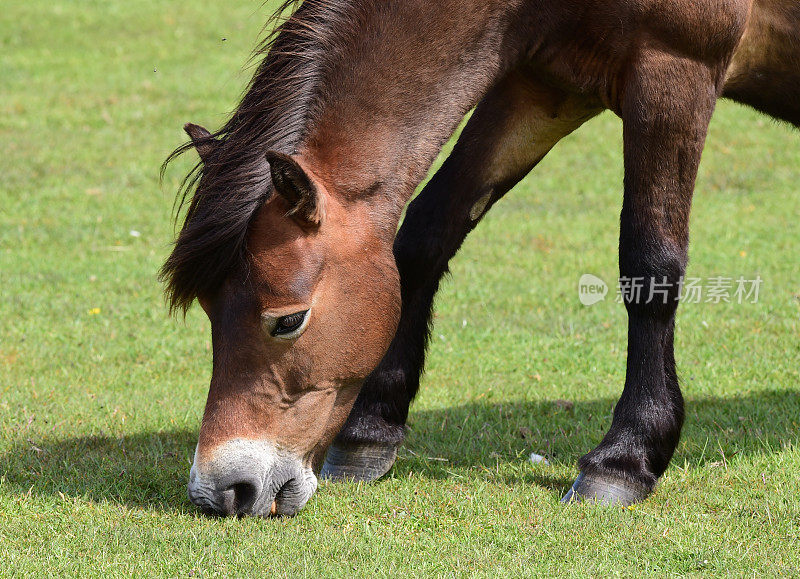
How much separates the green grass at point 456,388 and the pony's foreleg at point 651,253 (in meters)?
0.21

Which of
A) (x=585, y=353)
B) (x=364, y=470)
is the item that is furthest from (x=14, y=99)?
(x=364, y=470)

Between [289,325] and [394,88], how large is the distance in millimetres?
1037

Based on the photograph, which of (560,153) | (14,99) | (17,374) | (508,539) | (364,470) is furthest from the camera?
(14,99)

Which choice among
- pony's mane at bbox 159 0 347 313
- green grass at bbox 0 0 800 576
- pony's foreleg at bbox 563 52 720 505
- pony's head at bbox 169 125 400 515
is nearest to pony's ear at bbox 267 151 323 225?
pony's head at bbox 169 125 400 515

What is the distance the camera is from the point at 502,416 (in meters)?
5.48

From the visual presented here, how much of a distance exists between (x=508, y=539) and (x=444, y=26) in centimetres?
205

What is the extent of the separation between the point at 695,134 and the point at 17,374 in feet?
13.7

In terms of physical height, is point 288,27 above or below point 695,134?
above

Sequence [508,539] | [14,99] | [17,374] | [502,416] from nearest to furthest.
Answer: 1. [508,539]
2. [502,416]
3. [17,374]
4. [14,99]

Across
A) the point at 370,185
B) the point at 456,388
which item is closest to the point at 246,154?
the point at 370,185

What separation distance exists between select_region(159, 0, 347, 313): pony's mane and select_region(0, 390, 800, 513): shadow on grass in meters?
1.02

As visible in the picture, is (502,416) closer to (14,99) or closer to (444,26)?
(444,26)

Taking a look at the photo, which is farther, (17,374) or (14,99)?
(14,99)

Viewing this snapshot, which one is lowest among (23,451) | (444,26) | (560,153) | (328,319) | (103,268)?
(560,153)
